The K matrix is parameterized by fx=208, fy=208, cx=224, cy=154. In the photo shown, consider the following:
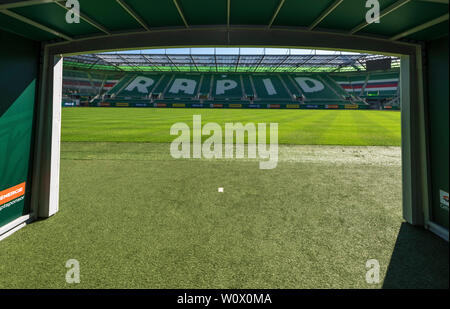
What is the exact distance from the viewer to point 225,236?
12.0 feet

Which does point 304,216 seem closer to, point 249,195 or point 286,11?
point 249,195

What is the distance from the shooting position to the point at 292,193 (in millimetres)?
5562

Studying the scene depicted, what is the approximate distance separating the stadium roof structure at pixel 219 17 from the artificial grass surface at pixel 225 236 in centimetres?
356

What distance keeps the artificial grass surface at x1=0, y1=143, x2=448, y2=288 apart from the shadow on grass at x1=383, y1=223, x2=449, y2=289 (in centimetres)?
1

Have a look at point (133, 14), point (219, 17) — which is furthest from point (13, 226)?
point (219, 17)

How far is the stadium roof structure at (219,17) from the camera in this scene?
3172 millimetres

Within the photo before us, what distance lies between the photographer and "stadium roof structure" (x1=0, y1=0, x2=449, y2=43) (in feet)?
10.4

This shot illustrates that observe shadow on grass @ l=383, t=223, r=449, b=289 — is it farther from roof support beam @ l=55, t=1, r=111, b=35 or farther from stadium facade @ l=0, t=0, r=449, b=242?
roof support beam @ l=55, t=1, r=111, b=35

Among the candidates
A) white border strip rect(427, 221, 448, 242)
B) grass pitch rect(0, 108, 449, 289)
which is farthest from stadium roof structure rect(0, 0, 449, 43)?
grass pitch rect(0, 108, 449, 289)

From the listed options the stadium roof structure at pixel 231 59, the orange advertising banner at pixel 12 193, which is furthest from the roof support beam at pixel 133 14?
the stadium roof structure at pixel 231 59

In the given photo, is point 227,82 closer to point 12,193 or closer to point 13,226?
point 12,193

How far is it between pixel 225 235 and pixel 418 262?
9.44ft

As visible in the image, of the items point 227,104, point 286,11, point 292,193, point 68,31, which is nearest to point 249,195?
point 292,193

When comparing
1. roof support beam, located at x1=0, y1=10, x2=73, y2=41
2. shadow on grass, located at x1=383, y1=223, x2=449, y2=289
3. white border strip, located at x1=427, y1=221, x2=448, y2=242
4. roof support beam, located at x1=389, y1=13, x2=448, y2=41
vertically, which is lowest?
shadow on grass, located at x1=383, y1=223, x2=449, y2=289
